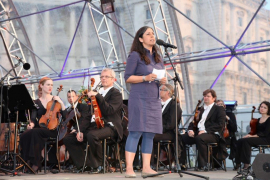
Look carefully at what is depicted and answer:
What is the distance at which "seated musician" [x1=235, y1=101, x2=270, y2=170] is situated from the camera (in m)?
7.40

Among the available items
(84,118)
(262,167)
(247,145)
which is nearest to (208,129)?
(247,145)

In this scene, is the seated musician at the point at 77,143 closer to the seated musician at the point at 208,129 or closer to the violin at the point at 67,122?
the violin at the point at 67,122

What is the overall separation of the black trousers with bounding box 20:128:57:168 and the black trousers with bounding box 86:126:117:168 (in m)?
0.71

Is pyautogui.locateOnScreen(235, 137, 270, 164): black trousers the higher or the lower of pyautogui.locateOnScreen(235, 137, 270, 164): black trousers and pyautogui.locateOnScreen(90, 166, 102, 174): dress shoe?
the higher

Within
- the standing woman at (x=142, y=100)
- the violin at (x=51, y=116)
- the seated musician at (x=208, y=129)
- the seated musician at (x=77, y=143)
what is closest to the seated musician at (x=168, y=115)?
the seated musician at (x=208, y=129)

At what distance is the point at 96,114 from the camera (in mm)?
6418

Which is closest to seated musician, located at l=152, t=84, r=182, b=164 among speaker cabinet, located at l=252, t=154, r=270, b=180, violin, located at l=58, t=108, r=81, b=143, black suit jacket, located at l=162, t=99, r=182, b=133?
black suit jacket, located at l=162, t=99, r=182, b=133

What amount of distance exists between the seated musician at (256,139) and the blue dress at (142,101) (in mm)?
2716

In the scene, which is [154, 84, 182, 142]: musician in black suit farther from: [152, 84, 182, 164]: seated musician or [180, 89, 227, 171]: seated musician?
[180, 89, 227, 171]: seated musician

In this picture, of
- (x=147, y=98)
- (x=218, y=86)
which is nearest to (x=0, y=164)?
(x=147, y=98)

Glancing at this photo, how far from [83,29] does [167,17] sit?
2.68 m

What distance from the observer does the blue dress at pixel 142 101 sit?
516cm

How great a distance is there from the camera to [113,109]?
642 cm

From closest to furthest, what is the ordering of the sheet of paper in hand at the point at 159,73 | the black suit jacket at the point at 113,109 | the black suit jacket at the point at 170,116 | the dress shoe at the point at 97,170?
the sheet of paper in hand at the point at 159,73, the black suit jacket at the point at 113,109, the dress shoe at the point at 97,170, the black suit jacket at the point at 170,116
